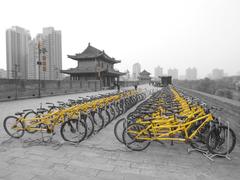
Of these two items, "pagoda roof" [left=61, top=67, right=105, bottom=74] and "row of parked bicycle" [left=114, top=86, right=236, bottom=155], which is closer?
"row of parked bicycle" [left=114, top=86, right=236, bottom=155]

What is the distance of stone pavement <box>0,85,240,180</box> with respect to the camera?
270cm

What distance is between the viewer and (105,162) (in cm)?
312

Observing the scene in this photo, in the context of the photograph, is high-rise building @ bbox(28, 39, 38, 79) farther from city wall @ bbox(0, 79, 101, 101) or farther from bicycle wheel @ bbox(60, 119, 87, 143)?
bicycle wheel @ bbox(60, 119, 87, 143)

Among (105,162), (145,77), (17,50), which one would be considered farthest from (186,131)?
(145,77)

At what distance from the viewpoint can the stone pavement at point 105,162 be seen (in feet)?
8.87

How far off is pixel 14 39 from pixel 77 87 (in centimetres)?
3013

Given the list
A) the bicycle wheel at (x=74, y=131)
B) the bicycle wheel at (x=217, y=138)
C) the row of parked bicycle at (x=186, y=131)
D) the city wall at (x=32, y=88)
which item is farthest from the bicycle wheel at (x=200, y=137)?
the city wall at (x=32, y=88)

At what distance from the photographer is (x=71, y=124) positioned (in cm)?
419

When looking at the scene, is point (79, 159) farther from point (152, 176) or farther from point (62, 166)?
point (152, 176)

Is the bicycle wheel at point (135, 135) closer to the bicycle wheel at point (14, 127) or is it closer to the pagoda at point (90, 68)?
the bicycle wheel at point (14, 127)

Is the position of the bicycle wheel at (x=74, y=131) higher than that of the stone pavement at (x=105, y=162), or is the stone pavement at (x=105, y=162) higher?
the bicycle wheel at (x=74, y=131)

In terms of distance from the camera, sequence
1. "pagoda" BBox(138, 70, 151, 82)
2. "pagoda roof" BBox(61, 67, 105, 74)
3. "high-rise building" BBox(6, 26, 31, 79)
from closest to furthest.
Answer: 1. "pagoda roof" BBox(61, 67, 105, 74)
2. "high-rise building" BBox(6, 26, 31, 79)
3. "pagoda" BBox(138, 70, 151, 82)

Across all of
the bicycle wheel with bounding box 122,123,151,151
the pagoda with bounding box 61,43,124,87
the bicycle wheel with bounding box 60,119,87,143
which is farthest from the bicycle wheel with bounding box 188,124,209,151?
the pagoda with bounding box 61,43,124,87

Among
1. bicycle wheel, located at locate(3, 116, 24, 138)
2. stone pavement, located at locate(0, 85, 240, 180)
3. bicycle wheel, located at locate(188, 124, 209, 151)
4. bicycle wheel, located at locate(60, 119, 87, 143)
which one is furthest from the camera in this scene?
bicycle wheel, located at locate(3, 116, 24, 138)
